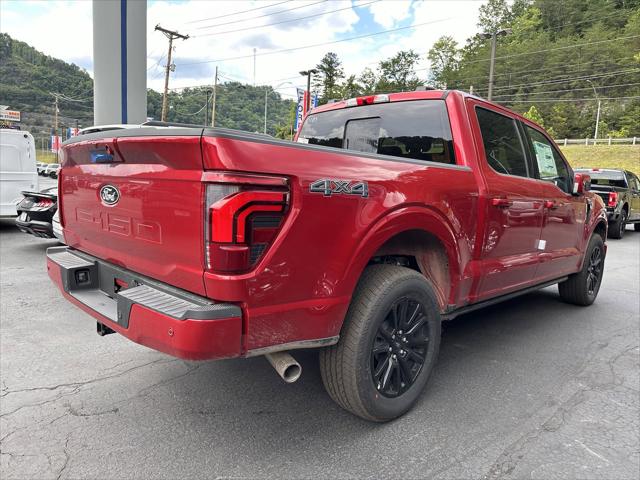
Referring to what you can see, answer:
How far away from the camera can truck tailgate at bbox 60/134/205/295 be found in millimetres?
1921

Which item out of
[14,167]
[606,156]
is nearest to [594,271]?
[14,167]

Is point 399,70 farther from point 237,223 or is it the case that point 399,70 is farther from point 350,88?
point 237,223

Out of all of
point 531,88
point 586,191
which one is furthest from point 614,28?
point 586,191

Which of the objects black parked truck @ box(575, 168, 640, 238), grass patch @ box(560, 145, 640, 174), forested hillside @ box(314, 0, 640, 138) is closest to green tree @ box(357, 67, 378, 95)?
forested hillside @ box(314, 0, 640, 138)

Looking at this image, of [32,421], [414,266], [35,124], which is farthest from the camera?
[35,124]

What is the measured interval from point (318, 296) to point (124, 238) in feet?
3.55

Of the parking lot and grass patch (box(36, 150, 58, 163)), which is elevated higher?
grass patch (box(36, 150, 58, 163))

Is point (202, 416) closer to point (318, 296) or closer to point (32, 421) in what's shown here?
point (32, 421)

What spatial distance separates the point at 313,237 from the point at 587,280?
4518mm

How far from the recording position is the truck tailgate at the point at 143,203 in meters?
1.92

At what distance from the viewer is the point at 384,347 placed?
8.34ft

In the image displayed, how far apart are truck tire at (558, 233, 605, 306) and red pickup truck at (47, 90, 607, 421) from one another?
188 centimetres

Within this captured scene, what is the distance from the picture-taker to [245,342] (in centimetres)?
193

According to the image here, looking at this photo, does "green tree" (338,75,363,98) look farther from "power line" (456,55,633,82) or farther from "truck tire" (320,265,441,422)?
"truck tire" (320,265,441,422)
